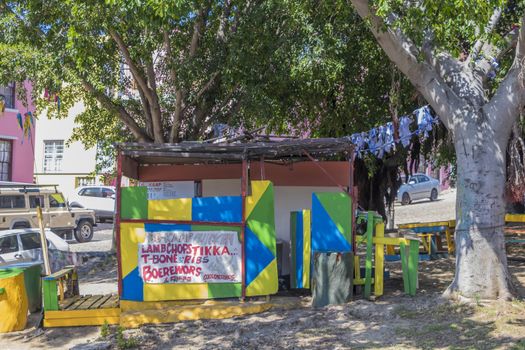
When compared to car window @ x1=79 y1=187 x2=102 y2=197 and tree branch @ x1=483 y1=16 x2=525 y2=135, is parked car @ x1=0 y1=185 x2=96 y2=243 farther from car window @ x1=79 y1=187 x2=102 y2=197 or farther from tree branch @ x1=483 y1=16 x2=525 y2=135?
tree branch @ x1=483 y1=16 x2=525 y2=135

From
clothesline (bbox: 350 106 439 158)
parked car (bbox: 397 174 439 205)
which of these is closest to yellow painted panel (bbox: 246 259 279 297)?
clothesline (bbox: 350 106 439 158)

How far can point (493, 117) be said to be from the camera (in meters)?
8.44

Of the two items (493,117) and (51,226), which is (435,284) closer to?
(493,117)

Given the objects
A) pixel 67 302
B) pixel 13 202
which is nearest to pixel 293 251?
pixel 67 302

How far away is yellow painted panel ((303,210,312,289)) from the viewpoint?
933cm

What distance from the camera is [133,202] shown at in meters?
8.81

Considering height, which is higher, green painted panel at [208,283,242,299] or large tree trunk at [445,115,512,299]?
large tree trunk at [445,115,512,299]

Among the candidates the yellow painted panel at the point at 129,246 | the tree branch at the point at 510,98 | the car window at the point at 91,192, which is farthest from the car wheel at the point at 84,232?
the tree branch at the point at 510,98

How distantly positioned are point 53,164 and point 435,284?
91.4 ft

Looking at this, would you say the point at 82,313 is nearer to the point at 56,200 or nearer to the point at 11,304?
the point at 11,304

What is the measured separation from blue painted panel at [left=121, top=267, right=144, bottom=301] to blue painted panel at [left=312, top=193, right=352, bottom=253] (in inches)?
105

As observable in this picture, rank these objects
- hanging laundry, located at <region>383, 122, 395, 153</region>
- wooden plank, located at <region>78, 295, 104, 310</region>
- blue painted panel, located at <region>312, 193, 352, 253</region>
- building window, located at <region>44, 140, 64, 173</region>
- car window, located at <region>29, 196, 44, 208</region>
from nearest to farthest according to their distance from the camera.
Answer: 1. wooden plank, located at <region>78, 295, 104, 310</region>
2. blue painted panel, located at <region>312, 193, 352, 253</region>
3. hanging laundry, located at <region>383, 122, 395, 153</region>
4. car window, located at <region>29, 196, 44, 208</region>
5. building window, located at <region>44, 140, 64, 173</region>

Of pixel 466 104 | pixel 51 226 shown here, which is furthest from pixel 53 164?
pixel 466 104

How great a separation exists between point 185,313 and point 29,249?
5767 millimetres
